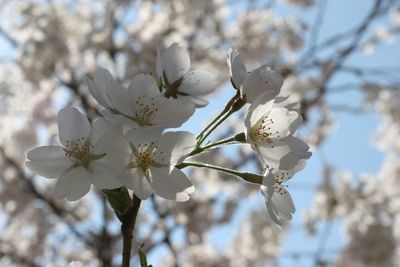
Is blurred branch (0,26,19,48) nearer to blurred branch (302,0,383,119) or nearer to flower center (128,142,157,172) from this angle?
blurred branch (302,0,383,119)

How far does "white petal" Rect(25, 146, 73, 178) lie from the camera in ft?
2.24

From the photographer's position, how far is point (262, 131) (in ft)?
2.32

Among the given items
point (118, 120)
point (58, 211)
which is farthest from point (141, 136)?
point (58, 211)

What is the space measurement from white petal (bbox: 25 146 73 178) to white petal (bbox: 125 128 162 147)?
0.12m

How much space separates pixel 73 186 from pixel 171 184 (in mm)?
127

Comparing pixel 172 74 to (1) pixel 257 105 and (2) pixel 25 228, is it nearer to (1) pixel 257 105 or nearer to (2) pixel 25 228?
(1) pixel 257 105

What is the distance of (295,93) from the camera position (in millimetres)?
4398

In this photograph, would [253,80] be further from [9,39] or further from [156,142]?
[9,39]

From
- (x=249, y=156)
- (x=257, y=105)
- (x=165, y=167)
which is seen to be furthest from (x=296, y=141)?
(x=249, y=156)

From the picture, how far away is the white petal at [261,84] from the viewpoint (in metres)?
0.67

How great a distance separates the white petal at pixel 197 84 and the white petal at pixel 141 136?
169 millimetres

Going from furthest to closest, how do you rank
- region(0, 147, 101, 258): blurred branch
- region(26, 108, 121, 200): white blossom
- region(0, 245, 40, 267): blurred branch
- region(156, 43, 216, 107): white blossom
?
region(0, 245, 40, 267): blurred branch → region(0, 147, 101, 258): blurred branch → region(156, 43, 216, 107): white blossom → region(26, 108, 121, 200): white blossom

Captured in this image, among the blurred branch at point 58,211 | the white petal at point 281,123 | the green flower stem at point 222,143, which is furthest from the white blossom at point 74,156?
the blurred branch at point 58,211

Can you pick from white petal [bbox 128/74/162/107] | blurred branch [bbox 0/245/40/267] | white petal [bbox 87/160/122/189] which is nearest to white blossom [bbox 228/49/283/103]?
white petal [bbox 128/74/162/107]
